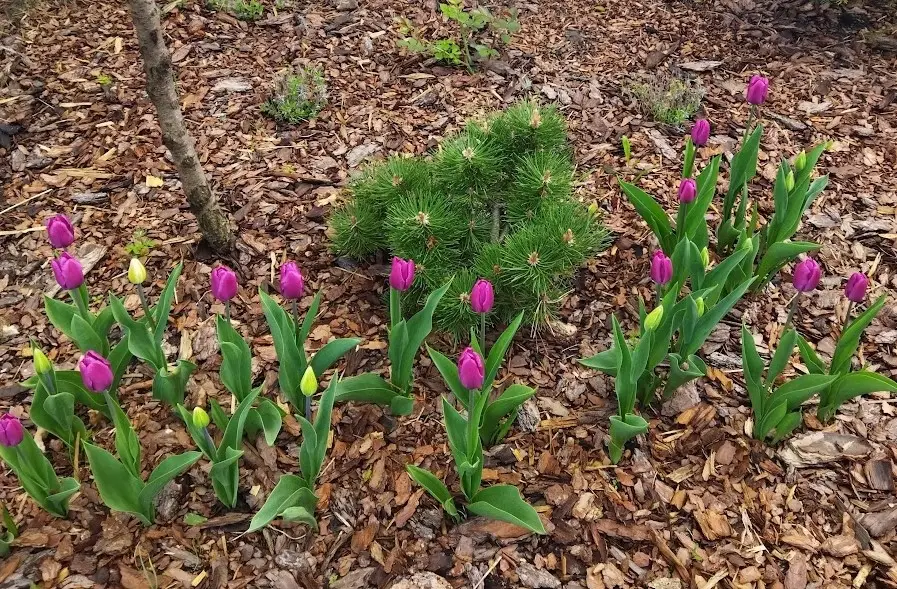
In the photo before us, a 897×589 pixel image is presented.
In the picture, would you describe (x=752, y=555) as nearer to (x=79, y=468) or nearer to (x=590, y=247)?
(x=590, y=247)

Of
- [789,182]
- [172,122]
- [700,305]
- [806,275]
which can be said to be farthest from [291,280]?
[789,182]

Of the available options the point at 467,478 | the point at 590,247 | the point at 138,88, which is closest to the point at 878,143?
the point at 590,247

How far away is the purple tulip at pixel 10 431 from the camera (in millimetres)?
1622

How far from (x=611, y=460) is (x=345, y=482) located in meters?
0.79

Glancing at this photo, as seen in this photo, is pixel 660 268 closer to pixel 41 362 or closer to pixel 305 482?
pixel 305 482

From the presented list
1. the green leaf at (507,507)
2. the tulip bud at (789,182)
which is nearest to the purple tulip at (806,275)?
the tulip bud at (789,182)

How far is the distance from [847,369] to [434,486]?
1235 mm

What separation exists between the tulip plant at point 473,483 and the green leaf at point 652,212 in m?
0.84

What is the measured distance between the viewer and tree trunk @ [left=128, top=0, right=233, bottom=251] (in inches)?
84.6

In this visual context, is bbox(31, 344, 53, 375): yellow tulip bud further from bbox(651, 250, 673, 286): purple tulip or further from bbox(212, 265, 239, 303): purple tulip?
bbox(651, 250, 673, 286): purple tulip

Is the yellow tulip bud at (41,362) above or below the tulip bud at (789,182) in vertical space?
below

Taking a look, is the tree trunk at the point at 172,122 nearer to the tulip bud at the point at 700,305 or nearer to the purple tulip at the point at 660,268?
the purple tulip at the point at 660,268

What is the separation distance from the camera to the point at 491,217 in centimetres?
250

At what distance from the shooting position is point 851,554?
1948 mm
